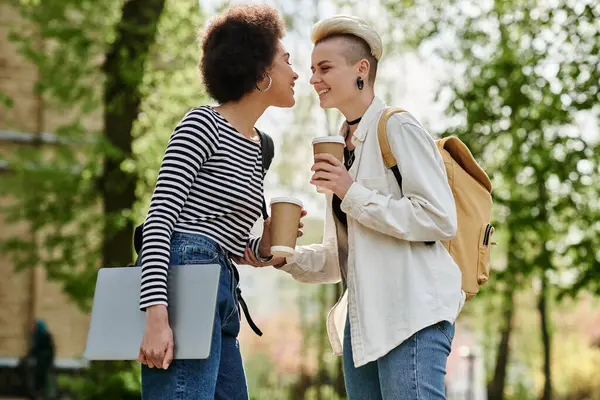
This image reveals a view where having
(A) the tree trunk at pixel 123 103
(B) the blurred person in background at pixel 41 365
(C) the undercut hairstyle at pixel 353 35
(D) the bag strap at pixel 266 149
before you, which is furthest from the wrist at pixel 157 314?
(B) the blurred person in background at pixel 41 365

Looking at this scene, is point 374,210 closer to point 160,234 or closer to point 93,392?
point 160,234

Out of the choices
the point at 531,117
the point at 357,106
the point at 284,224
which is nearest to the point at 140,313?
the point at 284,224

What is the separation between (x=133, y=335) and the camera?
3211mm

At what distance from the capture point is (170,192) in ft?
10.5

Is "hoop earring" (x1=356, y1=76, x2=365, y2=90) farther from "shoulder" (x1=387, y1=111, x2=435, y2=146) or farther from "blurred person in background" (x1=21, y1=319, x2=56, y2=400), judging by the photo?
"blurred person in background" (x1=21, y1=319, x2=56, y2=400)

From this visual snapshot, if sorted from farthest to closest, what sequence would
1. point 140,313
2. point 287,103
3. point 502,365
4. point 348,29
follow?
1. point 502,365
2. point 348,29
3. point 287,103
4. point 140,313

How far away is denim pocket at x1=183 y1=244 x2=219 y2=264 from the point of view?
3248 mm

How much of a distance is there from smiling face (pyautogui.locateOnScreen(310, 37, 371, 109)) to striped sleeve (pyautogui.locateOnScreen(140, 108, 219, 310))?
0.66 metres

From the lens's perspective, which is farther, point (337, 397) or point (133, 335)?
point (337, 397)

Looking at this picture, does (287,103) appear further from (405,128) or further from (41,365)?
(41,365)

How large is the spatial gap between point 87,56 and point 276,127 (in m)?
4.36

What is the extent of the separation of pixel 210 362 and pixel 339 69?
1.28m

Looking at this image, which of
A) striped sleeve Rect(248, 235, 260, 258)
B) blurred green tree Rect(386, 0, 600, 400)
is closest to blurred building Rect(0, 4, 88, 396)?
blurred green tree Rect(386, 0, 600, 400)

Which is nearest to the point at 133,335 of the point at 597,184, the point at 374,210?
the point at 374,210
